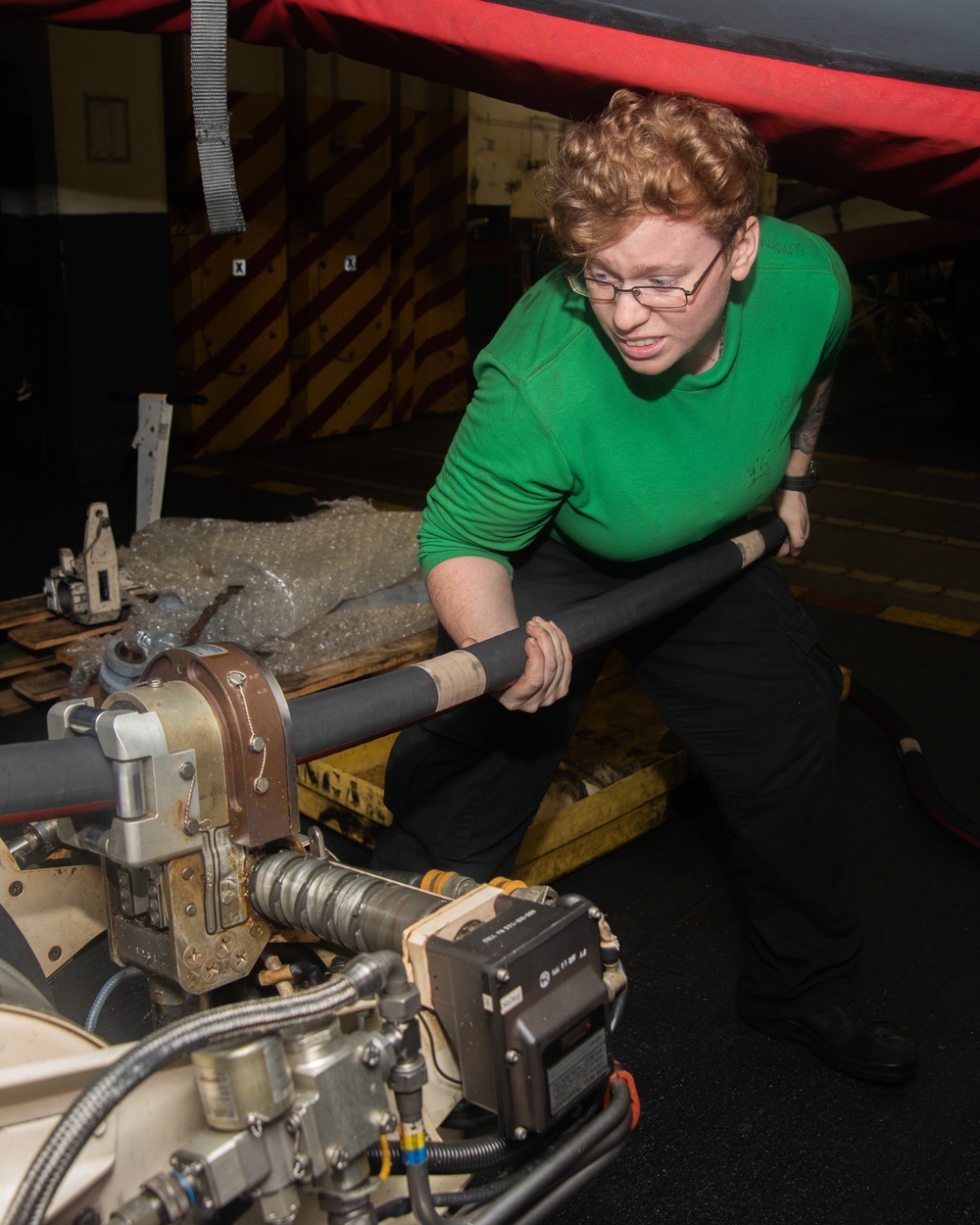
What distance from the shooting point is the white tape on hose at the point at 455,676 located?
1.29 m

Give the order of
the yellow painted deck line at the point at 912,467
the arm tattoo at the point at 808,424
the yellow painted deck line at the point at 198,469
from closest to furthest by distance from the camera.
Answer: the arm tattoo at the point at 808,424
the yellow painted deck line at the point at 198,469
the yellow painted deck line at the point at 912,467

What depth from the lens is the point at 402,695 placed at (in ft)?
4.07

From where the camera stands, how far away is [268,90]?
6.36 metres

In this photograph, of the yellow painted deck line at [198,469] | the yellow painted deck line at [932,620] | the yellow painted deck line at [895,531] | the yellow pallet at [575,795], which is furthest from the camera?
the yellow painted deck line at [198,469]

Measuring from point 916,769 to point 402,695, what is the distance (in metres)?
2.14

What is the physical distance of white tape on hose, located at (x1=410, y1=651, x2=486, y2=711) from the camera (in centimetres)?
129

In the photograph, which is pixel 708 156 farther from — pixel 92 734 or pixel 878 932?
pixel 878 932

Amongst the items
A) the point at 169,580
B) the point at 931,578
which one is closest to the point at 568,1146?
the point at 169,580

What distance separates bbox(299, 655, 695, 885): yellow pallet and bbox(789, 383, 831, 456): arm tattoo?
34.0 inches

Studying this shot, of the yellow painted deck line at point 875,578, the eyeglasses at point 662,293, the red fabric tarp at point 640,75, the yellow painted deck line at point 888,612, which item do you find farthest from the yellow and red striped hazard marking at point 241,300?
the eyeglasses at point 662,293

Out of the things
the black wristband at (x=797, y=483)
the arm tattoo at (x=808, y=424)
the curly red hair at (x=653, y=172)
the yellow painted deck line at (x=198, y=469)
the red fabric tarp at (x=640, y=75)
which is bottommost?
the yellow painted deck line at (x=198, y=469)

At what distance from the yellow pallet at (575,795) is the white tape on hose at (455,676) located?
3.94 feet

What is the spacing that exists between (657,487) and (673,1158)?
1.05 m

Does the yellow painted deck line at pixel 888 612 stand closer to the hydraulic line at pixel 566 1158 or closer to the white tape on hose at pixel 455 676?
the white tape on hose at pixel 455 676
